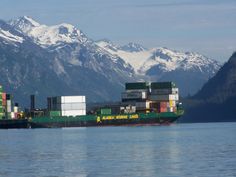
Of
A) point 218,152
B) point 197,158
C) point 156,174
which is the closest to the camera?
point 156,174

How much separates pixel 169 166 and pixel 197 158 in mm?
8135

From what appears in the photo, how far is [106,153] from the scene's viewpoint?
327 feet

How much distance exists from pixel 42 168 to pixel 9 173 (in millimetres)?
4313

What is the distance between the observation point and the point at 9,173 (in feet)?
258

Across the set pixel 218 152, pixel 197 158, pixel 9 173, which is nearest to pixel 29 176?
pixel 9 173

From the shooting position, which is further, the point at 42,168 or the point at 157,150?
the point at 157,150

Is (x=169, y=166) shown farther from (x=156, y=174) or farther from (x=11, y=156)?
(x=11, y=156)

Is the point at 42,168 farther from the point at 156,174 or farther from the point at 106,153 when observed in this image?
the point at 106,153

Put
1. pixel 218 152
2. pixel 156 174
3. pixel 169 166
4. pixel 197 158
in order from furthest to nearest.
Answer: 1. pixel 218 152
2. pixel 197 158
3. pixel 169 166
4. pixel 156 174

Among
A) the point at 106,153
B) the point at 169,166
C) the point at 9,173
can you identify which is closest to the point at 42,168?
the point at 9,173

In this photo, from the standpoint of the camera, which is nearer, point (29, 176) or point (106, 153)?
point (29, 176)

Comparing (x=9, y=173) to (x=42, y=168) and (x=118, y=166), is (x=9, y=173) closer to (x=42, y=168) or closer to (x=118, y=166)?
(x=42, y=168)

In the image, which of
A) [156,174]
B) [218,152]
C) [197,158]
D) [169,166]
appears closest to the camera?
[156,174]

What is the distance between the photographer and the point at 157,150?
336ft
